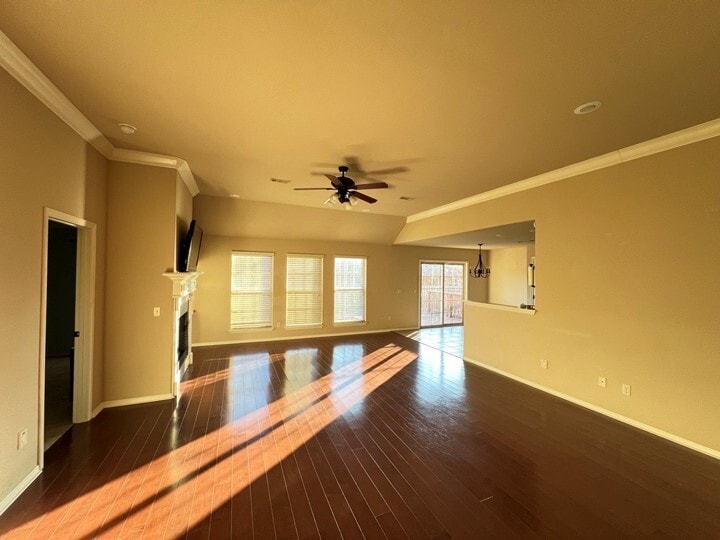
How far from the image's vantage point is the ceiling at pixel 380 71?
159 cm

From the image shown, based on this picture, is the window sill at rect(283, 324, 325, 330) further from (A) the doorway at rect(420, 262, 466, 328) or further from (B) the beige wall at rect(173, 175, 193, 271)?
(B) the beige wall at rect(173, 175, 193, 271)

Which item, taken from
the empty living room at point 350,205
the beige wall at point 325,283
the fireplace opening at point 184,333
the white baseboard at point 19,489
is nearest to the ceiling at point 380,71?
the empty living room at point 350,205

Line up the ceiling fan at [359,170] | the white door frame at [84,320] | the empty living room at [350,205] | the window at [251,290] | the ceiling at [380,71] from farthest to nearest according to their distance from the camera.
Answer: the window at [251,290] < the ceiling fan at [359,170] < the white door frame at [84,320] < the empty living room at [350,205] < the ceiling at [380,71]

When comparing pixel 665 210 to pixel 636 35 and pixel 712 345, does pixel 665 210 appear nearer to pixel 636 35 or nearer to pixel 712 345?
pixel 712 345

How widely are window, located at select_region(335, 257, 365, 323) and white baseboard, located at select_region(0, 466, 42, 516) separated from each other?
5.99 m

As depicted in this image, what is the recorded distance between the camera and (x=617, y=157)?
11.0ft

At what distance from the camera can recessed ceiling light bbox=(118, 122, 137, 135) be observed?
113 inches

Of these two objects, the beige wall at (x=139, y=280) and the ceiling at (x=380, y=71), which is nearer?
the ceiling at (x=380, y=71)

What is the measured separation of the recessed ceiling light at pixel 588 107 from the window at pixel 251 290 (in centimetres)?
632

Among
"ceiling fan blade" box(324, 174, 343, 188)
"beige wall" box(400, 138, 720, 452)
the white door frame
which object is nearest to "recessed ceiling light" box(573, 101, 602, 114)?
"beige wall" box(400, 138, 720, 452)

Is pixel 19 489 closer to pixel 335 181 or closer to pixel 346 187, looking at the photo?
pixel 335 181

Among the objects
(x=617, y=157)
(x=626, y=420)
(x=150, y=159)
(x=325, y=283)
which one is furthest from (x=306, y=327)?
(x=617, y=157)

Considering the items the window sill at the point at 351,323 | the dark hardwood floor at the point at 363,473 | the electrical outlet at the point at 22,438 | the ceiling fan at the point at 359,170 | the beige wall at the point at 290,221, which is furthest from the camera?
the window sill at the point at 351,323

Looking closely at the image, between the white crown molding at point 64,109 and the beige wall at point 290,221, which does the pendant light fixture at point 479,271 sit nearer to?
the beige wall at point 290,221
